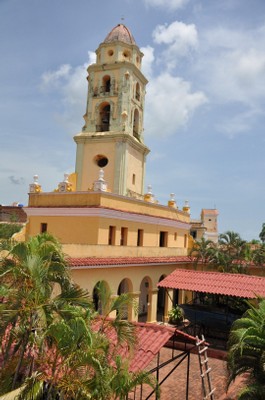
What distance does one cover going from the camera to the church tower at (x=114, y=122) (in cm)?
2377

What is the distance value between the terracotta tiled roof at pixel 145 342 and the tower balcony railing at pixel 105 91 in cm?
1813

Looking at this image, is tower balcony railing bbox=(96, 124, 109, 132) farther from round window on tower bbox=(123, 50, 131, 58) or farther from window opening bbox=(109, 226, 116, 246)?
window opening bbox=(109, 226, 116, 246)

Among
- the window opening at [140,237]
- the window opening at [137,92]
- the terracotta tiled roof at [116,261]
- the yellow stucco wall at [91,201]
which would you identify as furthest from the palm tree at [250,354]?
the window opening at [137,92]

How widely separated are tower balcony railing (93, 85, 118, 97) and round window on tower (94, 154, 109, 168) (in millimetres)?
4112

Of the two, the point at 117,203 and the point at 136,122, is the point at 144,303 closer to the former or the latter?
the point at 117,203

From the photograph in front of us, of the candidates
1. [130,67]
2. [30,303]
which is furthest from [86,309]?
[130,67]

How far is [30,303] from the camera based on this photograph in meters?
6.61

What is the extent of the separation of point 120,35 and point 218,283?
56.7ft

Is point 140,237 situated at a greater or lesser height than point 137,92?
lesser

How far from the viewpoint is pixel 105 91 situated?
2527 centimetres

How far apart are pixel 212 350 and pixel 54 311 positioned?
1148cm

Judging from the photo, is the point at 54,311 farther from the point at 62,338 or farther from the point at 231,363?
the point at 231,363

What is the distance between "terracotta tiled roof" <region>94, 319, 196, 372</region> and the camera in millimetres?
8062

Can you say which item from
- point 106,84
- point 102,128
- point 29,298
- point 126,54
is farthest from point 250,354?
point 126,54
